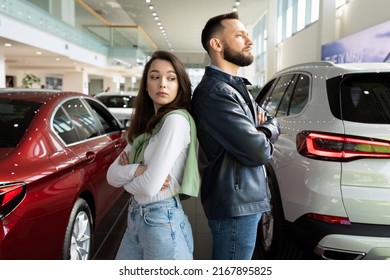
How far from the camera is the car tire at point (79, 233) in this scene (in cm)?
215

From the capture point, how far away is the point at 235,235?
4.56 ft

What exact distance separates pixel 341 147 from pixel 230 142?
83 cm

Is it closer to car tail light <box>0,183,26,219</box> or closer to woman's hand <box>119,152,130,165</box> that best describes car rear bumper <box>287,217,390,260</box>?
woman's hand <box>119,152,130,165</box>

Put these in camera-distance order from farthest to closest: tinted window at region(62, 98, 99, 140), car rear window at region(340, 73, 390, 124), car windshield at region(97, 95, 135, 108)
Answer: car windshield at region(97, 95, 135, 108) < tinted window at region(62, 98, 99, 140) < car rear window at region(340, 73, 390, 124)

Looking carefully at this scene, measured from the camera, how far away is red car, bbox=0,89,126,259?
1.73 metres

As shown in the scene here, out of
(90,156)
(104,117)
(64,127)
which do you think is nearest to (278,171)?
(90,156)

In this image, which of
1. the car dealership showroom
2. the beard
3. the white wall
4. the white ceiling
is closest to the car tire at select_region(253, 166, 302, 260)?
the car dealership showroom

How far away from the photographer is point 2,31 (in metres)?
9.12

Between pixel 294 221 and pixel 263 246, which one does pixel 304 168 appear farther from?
pixel 263 246

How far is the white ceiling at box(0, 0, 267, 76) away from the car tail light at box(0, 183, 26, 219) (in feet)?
32.5

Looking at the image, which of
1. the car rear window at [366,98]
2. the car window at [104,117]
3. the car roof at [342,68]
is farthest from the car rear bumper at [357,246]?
the car window at [104,117]

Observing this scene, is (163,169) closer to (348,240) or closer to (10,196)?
(10,196)

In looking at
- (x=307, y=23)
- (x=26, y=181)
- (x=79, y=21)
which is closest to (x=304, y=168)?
(x=26, y=181)

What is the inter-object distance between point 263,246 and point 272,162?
0.70m
